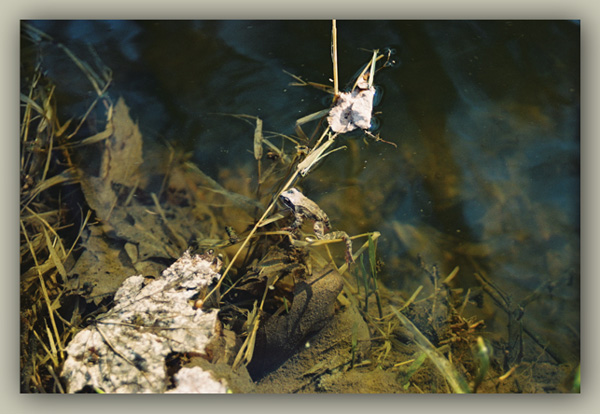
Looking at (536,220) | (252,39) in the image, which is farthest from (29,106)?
(536,220)

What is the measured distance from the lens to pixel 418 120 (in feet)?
5.50

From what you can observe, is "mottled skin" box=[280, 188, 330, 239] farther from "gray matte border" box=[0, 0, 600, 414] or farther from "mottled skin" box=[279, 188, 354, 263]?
"gray matte border" box=[0, 0, 600, 414]

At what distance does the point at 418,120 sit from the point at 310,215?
555 millimetres

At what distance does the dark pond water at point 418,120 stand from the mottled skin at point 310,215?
0.04 m

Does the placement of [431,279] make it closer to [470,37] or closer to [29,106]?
[470,37]

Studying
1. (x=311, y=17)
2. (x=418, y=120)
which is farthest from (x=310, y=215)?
(x=311, y=17)

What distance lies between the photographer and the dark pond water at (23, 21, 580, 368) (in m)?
1.59

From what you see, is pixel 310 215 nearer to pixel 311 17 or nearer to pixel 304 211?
pixel 304 211

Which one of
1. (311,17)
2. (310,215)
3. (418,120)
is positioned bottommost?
(310,215)

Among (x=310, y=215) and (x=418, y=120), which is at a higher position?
(x=418, y=120)

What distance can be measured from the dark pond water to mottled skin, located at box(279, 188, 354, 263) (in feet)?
0.13

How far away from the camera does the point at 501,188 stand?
5.35 ft

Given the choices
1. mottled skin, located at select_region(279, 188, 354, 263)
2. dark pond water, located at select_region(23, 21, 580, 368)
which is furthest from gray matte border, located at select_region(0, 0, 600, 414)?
mottled skin, located at select_region(279, 188, 354, 263)

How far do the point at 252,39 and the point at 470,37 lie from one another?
833 millimetres
